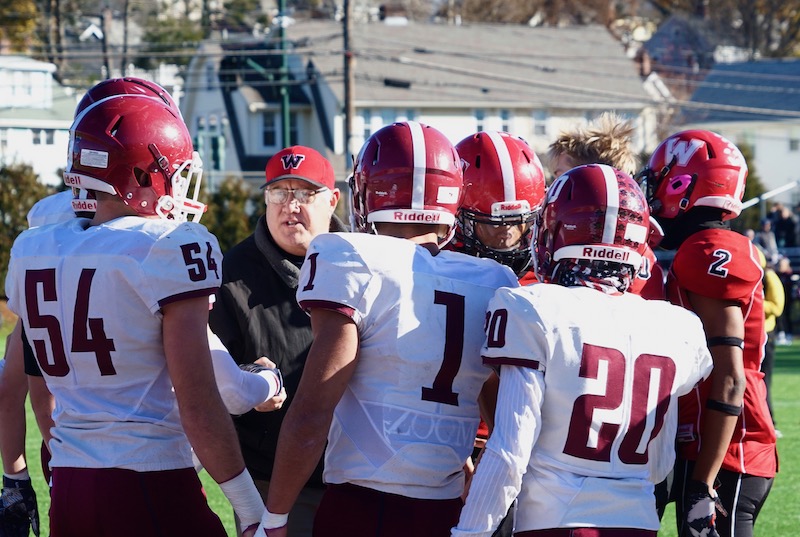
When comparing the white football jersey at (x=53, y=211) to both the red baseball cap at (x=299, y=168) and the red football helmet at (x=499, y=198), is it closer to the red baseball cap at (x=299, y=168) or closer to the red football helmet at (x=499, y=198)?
the red baseball cap at (x=299, y=168)

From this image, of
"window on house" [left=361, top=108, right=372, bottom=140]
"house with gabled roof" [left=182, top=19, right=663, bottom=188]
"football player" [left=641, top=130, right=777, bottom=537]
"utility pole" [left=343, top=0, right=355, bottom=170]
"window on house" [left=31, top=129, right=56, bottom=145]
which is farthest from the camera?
"window on house" [left=31, top=129, right=56, bottom=145]

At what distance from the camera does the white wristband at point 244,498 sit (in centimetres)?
279

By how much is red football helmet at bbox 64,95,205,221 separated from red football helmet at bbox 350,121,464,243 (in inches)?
19.1

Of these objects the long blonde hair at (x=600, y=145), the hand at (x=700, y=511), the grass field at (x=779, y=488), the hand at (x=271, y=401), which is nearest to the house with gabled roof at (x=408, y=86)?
the grass field at (x=779, y=488)

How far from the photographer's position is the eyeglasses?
14.6 feet

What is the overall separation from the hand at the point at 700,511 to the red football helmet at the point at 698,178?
3.03 ft

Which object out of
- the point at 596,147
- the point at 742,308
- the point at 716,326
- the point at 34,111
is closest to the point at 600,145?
the point at 596,147

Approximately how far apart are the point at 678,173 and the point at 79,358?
2079mm

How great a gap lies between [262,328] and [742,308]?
170 centimetres

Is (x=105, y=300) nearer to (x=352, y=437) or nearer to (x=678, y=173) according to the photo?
(x=352, y=437)

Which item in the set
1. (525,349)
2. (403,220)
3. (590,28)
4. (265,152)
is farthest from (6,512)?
(590,28)

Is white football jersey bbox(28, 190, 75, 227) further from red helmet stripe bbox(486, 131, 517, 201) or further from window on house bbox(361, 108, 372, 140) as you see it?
window on house bbox(361, 108, 372, 140)

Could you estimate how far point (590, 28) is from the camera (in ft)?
133

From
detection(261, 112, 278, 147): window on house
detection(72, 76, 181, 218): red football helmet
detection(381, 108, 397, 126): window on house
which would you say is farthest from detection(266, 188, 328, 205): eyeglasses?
detection(381, 108, 397, 126): window on house
